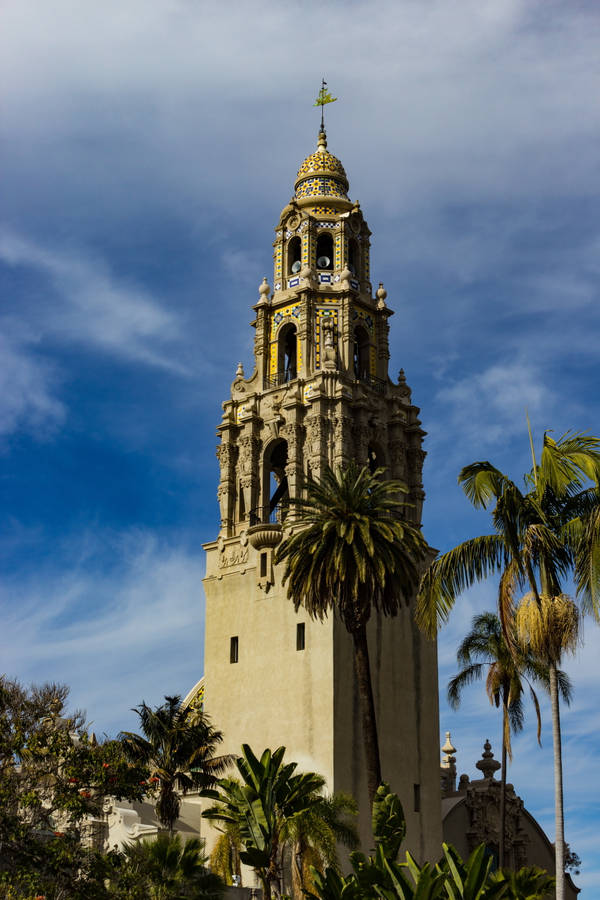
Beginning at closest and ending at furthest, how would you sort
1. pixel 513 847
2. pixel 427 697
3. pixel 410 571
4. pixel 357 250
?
1. pixel 410 571
2. pixel 427 697
3. pixel 513 847
4. pixel 357 250

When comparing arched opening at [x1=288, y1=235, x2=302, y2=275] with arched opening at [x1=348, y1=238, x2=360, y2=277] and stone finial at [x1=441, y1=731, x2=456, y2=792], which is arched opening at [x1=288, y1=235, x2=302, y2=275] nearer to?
arched opening at [x1=348, y1=238, x2=360, y2=277]

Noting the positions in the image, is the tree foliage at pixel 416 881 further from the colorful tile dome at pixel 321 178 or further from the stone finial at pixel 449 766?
the colorful tile dome at pixel 321 178

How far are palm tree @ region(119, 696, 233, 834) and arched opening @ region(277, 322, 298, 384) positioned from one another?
2123 centimetres

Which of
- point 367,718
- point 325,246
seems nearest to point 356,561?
point 367,718

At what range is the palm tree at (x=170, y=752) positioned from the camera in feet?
149

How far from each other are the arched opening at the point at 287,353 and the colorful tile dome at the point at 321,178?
8.54 meters

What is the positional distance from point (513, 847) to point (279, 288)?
1257 inches

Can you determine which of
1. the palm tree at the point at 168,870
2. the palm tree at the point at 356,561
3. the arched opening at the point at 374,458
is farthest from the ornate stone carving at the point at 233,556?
the palm tree at the point at 168,870

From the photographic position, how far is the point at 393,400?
63281 mm

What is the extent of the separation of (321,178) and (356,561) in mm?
31622

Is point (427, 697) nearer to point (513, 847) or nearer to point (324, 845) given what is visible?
point (513, 847)

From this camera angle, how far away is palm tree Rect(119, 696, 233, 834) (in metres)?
45.5

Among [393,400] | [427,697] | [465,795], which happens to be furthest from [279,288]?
[465,795]

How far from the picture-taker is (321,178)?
68.1 metres
